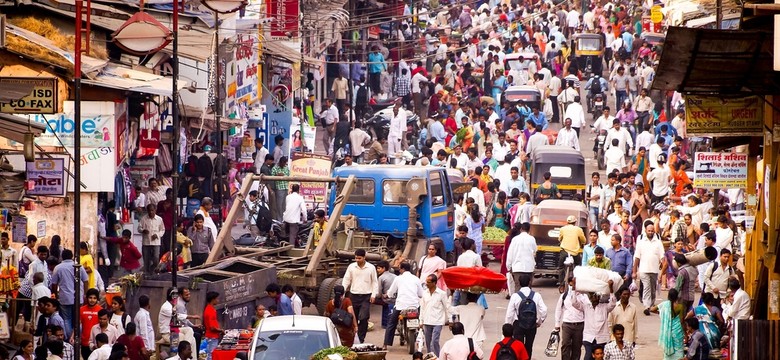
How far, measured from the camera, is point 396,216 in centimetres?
2681

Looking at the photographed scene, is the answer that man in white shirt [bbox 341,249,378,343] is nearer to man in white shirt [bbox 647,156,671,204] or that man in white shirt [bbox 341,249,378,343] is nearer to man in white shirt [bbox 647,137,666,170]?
man in white shirt [bbox 647,156,671,204]

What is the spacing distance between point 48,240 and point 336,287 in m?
5.39

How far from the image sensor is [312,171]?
3172 centimetres

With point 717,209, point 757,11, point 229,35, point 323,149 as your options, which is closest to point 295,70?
point 323,149

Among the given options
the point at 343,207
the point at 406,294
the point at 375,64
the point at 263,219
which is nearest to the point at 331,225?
the point at 343,207

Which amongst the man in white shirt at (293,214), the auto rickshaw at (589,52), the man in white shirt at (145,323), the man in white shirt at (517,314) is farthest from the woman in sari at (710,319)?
the auto rickshaw at (589,52)

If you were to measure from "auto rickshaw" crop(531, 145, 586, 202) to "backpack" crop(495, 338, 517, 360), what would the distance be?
14.8 m

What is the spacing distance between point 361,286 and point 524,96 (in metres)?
21.7

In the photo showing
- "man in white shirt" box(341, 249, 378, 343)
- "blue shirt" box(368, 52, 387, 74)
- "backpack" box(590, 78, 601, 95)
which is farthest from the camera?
"blue shirt" box(368, 52, 387, 74)

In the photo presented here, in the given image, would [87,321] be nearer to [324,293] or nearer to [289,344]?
[289,344]

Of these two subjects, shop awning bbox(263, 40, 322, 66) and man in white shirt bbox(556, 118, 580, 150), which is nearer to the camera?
shop awning bbox(263, 40, 322, 66)

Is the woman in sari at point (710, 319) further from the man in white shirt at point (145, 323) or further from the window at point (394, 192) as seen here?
the window at point (394, 192)

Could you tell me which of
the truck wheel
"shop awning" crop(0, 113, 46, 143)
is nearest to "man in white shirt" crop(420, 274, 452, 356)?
the truck wheel

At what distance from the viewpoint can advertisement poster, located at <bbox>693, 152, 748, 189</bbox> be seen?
23.6 metres
